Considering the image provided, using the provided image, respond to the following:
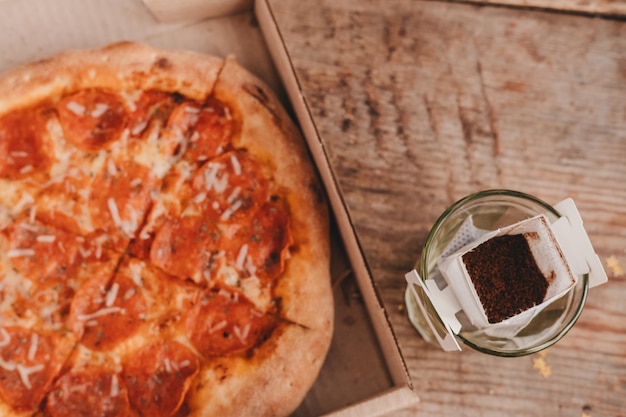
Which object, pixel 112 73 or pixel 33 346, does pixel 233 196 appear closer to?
pixel 112 73

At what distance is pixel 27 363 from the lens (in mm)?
1284

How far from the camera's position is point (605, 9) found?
146cm

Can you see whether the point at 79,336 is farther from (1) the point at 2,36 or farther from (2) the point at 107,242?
(1) the point at 2,36

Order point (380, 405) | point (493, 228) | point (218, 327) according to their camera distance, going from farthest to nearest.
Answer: point (218, 327) → point (493, 228) → point (380, 405)

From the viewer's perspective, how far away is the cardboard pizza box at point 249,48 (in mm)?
1346

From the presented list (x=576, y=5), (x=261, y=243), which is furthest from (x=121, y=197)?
(x=576, y=5)

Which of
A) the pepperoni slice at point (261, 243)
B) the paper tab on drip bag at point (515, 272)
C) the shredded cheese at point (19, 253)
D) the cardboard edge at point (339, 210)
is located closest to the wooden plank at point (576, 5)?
the cardboard edge at point (339, 210)

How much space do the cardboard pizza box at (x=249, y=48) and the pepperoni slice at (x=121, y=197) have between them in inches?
15.2

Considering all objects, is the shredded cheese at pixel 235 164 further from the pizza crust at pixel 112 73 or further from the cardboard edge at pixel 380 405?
the cardboard edge at pixel 380 405

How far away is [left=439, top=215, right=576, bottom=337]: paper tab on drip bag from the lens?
1.02 m

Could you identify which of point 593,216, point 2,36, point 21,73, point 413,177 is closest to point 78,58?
point 21,73

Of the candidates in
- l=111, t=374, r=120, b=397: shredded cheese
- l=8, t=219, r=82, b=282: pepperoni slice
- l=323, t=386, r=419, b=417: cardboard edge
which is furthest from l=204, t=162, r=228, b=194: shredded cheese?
l=323, t=386, r=419, b=417: cardboard edge

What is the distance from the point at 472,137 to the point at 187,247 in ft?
2.38

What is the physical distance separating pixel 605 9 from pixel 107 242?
1.36 metres
